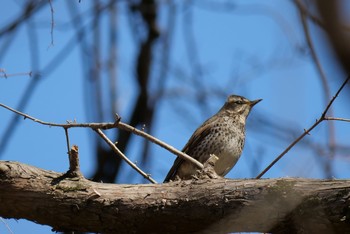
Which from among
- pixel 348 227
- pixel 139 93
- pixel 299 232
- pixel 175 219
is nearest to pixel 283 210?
pixel 299 232

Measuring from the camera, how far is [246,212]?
3184 mm

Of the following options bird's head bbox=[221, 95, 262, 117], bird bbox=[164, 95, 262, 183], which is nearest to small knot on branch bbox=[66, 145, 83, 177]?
bird bbox=[164, 95, 262, 183]

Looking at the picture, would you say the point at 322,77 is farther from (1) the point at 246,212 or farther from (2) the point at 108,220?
(2) the point at 108,220

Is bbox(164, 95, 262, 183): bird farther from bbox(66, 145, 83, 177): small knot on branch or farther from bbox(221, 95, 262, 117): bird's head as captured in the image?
bbox(66, 145, 83, 177): small knot on branch

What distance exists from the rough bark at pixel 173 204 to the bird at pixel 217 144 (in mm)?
2048

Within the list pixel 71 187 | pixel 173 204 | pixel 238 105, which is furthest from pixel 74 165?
pixel 238 105

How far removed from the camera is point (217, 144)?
6.04 metres

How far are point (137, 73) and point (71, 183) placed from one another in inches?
163

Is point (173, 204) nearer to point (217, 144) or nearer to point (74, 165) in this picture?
point (74, 165)

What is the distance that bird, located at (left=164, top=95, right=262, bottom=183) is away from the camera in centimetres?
565

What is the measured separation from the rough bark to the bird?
80.6 inches

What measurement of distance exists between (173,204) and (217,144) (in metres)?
2.69

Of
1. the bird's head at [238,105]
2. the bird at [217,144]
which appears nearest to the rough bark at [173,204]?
the bird at [217,144]

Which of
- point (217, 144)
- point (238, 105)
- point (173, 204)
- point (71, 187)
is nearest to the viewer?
point (173, 204)
